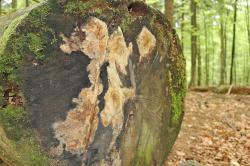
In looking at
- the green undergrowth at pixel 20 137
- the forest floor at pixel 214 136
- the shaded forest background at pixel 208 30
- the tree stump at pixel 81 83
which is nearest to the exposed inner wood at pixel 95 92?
the tree stump at pixel 81 83

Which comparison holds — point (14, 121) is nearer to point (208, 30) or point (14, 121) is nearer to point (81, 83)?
point (81, 83)

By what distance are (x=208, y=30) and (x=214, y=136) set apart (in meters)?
17.3

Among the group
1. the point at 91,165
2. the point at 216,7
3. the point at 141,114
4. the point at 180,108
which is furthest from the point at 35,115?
the point at 216,7

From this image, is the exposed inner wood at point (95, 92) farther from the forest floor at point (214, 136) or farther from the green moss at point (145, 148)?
the forest floor at point (214, 136)

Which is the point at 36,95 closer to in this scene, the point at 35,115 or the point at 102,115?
the point at 35,115

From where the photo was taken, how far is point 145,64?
7.75 ft

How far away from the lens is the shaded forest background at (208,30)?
1263cm

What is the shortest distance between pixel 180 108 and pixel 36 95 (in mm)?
1290

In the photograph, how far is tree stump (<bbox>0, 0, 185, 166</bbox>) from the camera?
6.29 feet

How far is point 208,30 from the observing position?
71.0 feet

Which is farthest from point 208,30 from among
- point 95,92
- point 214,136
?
point 95,92

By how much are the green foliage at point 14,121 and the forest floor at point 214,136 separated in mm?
2172

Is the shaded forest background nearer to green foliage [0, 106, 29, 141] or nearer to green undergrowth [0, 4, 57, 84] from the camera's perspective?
green undergrowth [0, 4, 57, 84]

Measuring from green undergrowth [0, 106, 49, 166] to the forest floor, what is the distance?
2037 mm
